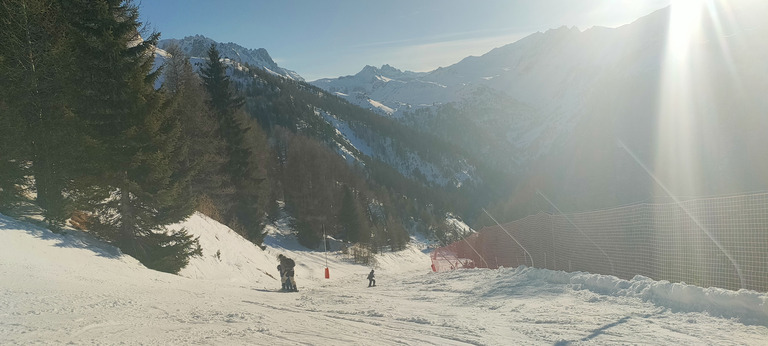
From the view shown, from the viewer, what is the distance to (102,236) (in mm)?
13641

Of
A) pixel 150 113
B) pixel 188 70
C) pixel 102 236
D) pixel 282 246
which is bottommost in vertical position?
pixel 282 246

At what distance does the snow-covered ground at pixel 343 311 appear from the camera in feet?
19.2

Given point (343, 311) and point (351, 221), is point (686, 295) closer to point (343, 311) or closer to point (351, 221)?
point (343, 311)

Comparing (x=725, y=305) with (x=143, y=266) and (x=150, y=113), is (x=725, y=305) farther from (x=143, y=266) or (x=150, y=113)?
(x=150, y=113)

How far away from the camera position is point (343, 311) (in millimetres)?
8711

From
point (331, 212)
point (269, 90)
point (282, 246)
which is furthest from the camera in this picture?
point (269, 90)

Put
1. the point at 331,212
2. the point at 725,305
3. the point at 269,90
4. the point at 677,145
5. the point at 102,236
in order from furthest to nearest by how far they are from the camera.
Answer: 1. the point at 677,145
2. the point at 269,90
3. the point at 331,212
4. the point at 102,236
5. the point at 725,305

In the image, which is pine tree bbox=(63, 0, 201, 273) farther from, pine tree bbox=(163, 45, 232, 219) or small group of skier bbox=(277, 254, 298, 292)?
pine tree bbox=(163, 45, 232, 219)

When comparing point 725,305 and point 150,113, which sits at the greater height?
point 150,113

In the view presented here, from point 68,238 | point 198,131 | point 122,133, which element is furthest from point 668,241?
point 198,131

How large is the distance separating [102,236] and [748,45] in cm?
23622

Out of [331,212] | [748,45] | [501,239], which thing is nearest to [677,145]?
[748,45]

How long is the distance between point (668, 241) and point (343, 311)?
26.6 ft

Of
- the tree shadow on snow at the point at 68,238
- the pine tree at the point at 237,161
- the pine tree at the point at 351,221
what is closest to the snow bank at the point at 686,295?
the tree shadow on snow at the point at 68,238
